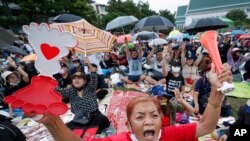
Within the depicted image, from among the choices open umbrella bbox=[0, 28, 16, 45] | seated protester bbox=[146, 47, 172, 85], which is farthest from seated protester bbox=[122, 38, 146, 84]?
open umbrella bbox=[0, 28, 16, 45]

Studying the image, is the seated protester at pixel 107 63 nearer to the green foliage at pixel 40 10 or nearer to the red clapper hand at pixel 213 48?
the red clapper hand at pixel 213 48

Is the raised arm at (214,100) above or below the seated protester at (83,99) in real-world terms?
above

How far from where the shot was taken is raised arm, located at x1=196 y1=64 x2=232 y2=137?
1.62 m

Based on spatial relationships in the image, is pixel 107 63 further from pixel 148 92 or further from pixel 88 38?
pixel 88 38

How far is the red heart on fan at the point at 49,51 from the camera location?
1.52m

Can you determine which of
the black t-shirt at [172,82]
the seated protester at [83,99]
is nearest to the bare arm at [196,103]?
the black t-shirt at [172,82]

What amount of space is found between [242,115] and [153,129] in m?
1.94

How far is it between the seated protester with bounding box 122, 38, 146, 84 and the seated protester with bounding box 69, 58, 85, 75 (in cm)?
134

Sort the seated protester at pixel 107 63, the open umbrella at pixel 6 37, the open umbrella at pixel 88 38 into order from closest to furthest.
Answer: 1. the open umbrella at pixel 6 37
2. the open umbrella at pixel 88 38
3. the seated protester at pixel 107 63

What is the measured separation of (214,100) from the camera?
5.63 feet

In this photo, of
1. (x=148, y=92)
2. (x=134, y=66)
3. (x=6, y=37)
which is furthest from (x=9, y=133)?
(x=134, y=66)

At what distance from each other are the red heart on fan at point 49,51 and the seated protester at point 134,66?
6.85 m

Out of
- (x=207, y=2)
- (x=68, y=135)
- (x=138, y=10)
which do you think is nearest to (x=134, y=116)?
(x=68, y=135)

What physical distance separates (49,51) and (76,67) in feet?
20.3
